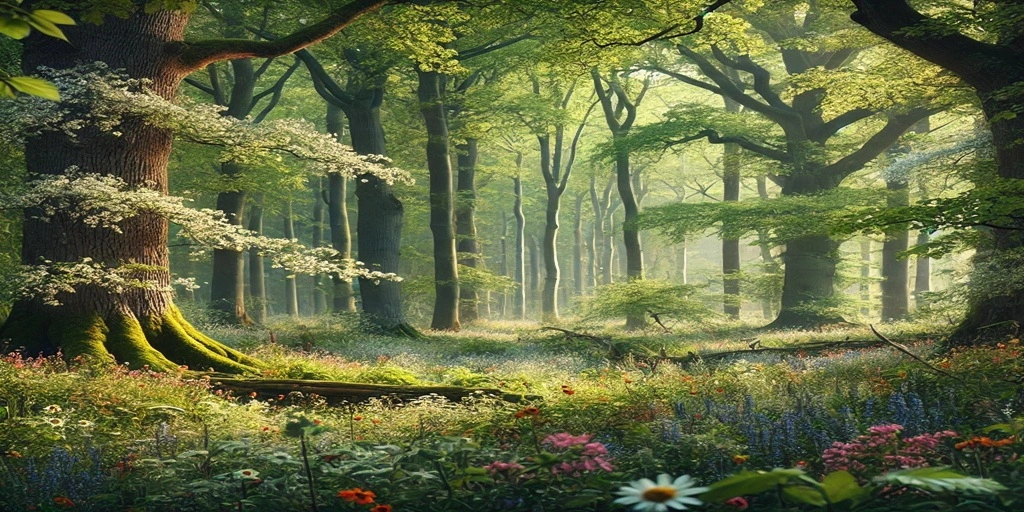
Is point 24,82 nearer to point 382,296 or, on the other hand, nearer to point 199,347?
point 199,347

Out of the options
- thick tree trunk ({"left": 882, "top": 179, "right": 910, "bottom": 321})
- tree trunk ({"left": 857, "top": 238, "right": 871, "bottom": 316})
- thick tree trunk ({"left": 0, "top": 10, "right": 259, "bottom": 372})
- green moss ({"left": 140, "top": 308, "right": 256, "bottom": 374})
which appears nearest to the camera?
thick tree trunk ({"left": 0, "top": 10, "right": 259, "bottom": 372})

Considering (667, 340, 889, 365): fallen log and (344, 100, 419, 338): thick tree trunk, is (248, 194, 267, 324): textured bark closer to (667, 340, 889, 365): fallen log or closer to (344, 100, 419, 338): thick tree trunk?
(344, 100, 419, 338): thick tree trunk

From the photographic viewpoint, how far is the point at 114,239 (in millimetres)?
10750

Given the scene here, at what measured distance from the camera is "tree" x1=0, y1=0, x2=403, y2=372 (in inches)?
413

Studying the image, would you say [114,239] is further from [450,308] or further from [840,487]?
[450,308]

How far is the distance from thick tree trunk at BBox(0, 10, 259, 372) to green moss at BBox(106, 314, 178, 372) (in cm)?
1

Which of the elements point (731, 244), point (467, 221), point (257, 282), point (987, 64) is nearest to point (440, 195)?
point (467, 221)

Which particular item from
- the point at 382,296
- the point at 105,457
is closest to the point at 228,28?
the point at 382,296

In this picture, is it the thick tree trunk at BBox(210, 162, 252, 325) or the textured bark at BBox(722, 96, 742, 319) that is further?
the textured bark at BBox(722, 96, 742, 319)

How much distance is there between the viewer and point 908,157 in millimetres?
19391

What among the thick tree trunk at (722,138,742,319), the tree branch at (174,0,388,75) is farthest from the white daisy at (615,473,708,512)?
the thick tree trunk at (722,138,742,319)

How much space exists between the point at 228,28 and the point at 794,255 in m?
18.0

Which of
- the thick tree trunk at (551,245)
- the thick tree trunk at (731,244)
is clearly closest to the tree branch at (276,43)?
the thick tree trunk at (731,244)

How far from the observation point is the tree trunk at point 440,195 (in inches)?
947
